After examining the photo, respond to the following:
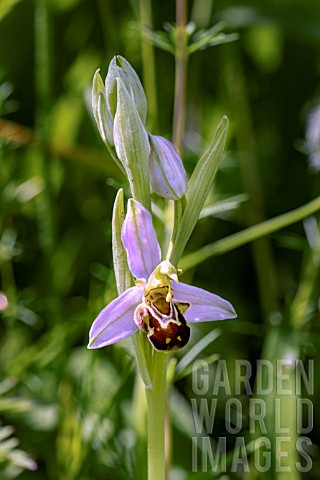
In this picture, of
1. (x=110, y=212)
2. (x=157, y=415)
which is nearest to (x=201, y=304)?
(x=157, y=415)

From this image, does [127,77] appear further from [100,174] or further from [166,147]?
[100,174]

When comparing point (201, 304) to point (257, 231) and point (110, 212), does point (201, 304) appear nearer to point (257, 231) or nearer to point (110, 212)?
point (257, 231)

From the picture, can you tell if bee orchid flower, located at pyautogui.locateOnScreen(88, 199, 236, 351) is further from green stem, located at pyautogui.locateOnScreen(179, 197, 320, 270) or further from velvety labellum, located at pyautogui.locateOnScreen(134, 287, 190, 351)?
green stem, located at pyautogui.locateOnScreen(179, 197, 320, 270)

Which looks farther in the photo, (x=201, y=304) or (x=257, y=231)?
(x=257, y=231)

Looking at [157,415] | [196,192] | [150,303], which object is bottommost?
[157,415]

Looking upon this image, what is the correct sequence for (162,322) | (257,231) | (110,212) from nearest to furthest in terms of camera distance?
1. (162,322)
2. (257,231)
3. (110,212)
